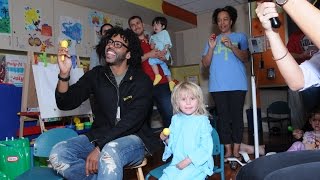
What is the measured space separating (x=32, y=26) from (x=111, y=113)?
6.63 feet

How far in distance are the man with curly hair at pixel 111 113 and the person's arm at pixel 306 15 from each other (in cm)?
102

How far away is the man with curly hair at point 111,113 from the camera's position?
1433mm

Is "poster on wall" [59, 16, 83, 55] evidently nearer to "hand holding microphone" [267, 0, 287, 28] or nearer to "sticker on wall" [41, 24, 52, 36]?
"sticker on wall" [41, 24, 52, 36]

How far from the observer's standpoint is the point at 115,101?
1712 millimetres

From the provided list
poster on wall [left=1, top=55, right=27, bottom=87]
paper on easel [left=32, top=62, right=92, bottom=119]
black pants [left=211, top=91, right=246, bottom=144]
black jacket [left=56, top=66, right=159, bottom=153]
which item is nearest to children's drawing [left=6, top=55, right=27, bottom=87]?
poster on wall [left=1, top=55, right=27, bottom=87]

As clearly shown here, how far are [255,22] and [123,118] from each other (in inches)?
127

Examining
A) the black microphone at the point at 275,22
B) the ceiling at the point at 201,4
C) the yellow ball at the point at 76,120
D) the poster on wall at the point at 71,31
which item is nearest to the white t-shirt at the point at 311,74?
the black microphone at the point at 275,22

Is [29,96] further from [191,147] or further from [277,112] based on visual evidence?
[277,112]

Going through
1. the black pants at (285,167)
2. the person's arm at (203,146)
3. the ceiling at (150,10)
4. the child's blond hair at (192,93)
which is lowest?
the person's arm at (203,146)

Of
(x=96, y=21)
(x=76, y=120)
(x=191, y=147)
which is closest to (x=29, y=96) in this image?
(x=76, y=120)

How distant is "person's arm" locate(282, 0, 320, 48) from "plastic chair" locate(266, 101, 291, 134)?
4157 millimetres

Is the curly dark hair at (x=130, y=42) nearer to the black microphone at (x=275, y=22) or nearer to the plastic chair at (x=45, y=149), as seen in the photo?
the plastic chair at (x=45, y=149)

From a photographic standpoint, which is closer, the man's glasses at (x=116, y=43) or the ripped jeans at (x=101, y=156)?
the ripped jeans at (x=101, y=156)

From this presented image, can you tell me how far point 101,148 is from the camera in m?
1.51
